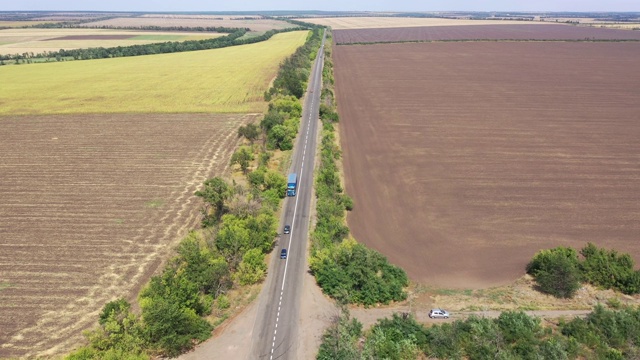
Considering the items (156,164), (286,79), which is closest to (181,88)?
(286,79)

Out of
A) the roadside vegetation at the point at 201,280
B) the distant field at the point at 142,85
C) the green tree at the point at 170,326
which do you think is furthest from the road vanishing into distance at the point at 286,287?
the distant field at the point at 142,85

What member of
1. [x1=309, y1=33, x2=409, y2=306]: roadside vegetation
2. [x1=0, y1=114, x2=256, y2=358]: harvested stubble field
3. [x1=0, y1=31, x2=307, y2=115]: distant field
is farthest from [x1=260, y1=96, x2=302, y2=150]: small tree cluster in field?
[x1=309, y1=33, x2=409, y2=306]: roadside vegetation

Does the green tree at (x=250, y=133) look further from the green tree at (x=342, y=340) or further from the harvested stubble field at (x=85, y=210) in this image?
the green tree at (x=342, y=340)

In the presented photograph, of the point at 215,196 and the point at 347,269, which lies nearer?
the point at 347,269

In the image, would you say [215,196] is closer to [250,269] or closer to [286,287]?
[250,269]

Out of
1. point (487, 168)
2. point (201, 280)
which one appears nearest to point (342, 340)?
point (201, 280)

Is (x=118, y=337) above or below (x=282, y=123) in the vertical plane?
below
